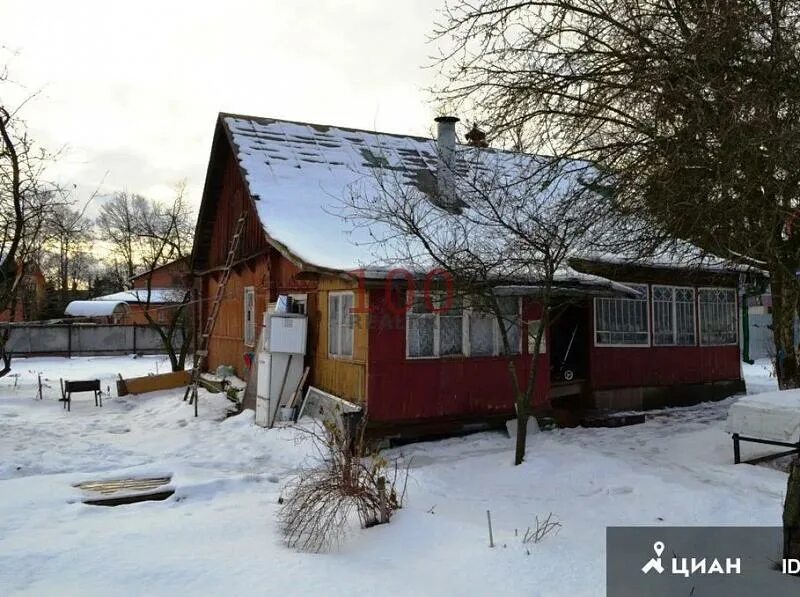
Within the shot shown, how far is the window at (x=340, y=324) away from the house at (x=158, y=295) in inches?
542

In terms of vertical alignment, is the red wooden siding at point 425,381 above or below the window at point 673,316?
below

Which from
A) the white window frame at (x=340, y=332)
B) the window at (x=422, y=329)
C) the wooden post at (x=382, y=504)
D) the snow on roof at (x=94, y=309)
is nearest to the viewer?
the wooden post at (x=382, y=504)

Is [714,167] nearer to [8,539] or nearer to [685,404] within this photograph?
[8,539]

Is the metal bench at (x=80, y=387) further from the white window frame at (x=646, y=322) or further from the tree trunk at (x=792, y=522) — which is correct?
the tree trunk at (x=792, y=522)

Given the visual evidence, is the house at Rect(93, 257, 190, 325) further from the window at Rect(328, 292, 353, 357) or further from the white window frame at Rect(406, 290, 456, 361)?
the white window frame at Rect(406, 290, 456, 361)

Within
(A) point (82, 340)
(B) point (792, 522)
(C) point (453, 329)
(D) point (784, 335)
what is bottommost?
(B) point (792, 522)

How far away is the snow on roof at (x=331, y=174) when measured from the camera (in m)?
10.1

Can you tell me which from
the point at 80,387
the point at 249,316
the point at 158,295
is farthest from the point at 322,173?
the point at 158,295

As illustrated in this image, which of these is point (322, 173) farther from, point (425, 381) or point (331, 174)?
point (425, 381)

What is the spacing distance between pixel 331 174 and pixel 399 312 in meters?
5.21

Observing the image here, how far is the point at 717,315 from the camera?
14.3 meters

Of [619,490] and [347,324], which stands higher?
[347,324]

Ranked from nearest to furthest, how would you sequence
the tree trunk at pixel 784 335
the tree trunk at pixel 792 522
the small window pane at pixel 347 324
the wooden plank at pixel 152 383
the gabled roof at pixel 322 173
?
the tree trunk at pixel 792 522 < the tree trunk at pixel 784 335 < the small window pane at pixel 347 324 < the gabled roof at pixel 322 173 < the wooden plank at pixel 152 383

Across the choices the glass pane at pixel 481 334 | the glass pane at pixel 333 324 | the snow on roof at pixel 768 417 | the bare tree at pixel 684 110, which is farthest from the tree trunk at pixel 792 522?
the glass pane at pixel 333 324
